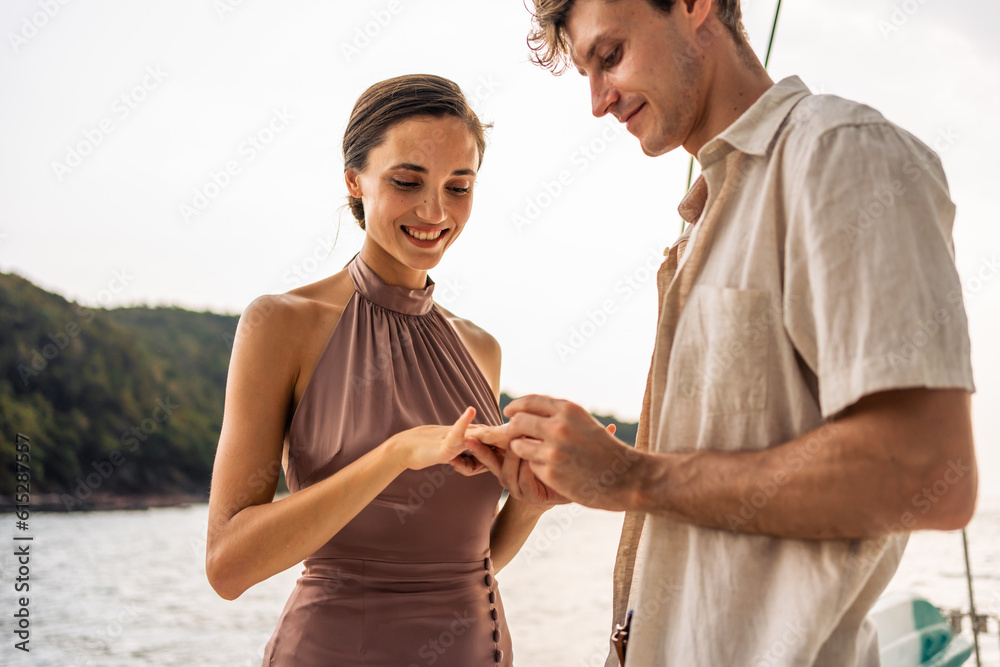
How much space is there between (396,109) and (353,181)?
Answer: 0.80 feet

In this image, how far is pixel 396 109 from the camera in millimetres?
1786

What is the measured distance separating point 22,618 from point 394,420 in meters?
1.44

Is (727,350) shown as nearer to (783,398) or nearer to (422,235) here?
(783,398)

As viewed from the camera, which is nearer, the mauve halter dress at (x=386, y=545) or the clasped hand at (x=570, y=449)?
the clasped hand at (x=570, y=449)

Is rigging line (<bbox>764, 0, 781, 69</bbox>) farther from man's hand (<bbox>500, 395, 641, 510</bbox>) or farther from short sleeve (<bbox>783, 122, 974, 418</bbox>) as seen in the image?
man's hand (<bbox>500, 395, 641, 510</bbox>)

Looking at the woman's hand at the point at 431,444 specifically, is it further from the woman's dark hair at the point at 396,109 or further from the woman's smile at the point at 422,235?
the woman's dark hair at the point at 396,109

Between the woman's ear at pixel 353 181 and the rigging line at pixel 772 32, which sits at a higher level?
Answer: the rigging line at pixel 772 32

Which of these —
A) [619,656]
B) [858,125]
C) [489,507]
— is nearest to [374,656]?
[489,507]

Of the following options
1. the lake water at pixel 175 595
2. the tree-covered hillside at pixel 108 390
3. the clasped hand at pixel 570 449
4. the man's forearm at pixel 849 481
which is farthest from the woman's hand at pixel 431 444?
the tree-covered hillside at pixel 108 390

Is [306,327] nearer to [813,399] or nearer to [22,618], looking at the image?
[813,399]

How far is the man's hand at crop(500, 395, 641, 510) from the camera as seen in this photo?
3.09 feet

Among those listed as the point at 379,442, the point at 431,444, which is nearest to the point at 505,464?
the point at 431,444

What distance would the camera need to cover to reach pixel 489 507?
1.75 meters

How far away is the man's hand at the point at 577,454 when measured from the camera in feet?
3.09
